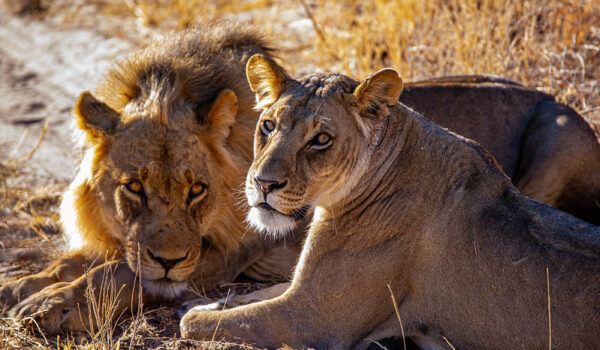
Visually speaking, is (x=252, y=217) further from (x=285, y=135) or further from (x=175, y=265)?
(x=175, y=265)

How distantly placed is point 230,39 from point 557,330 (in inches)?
128

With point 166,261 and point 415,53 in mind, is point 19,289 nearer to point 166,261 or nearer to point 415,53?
point 166,261

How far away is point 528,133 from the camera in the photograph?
5.30 meters

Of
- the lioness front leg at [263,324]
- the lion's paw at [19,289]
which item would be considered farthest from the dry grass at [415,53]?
the lioness front leg at [263,324]

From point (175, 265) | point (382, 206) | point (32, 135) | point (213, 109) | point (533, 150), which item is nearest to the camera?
point (382, 206)

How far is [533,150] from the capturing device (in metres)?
5.19

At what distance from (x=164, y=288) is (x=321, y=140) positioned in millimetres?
1567

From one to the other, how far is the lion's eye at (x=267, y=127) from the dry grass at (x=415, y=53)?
1.25 meters

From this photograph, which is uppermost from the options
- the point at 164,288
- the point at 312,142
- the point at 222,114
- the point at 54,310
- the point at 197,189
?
the point at 312,142

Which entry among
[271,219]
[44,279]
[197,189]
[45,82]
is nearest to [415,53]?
[197,189]

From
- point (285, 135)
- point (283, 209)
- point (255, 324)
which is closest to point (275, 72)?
point (285, 135)

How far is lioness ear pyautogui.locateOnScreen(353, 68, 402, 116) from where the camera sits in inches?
139

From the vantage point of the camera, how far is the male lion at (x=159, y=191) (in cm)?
430

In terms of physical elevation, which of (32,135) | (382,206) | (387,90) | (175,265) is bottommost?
(32,135)
